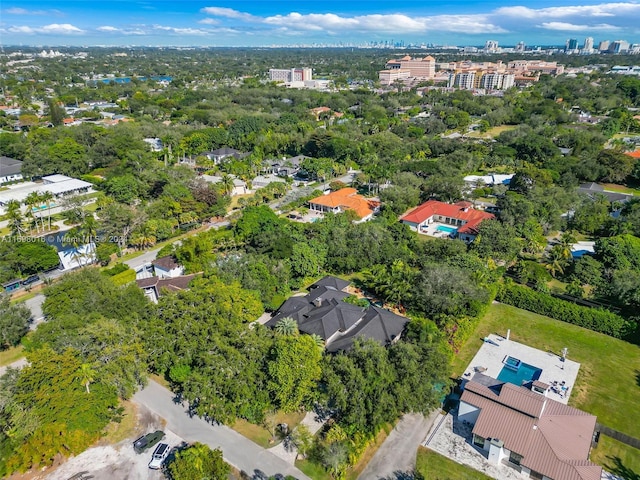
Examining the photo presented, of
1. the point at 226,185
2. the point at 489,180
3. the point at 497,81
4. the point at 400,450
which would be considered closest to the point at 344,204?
the point at 226,185

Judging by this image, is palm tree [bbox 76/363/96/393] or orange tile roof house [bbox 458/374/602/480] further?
palm tree [bbox 76/363/96/393]

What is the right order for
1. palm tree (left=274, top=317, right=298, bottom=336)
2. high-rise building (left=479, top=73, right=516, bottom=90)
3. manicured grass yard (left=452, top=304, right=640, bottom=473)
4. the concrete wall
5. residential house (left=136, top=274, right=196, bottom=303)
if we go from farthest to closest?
high-rise building (left=479, top=73, right=516, bottom=90)
residential house (left=136, top=274, right=196, bottom=303)
palm tree (left=274, top=317, right=298, bottom=336)
manicured grass yard (left=452, top=304, right=640, bottom=473)
the concrete wall

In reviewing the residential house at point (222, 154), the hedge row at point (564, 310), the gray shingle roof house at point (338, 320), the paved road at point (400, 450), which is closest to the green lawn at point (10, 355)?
the gray shingle roof house at point (338, 320)

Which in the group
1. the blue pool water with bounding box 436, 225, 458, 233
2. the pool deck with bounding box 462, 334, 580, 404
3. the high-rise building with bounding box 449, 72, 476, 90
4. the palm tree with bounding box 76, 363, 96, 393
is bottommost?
the pool deck with bounding box 462, 334, 580, 404

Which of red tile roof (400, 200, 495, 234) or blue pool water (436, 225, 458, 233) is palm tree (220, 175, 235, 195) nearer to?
red tile roof (400, 200, 495, 234)

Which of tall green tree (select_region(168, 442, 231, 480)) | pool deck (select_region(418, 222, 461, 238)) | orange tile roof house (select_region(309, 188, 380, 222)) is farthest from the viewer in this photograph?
orange tile roof house (select_region(309, 188, 380, 222))

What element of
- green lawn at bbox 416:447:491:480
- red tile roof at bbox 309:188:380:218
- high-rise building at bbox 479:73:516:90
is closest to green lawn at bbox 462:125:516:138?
red tile roof at bbox 309:188:380:218

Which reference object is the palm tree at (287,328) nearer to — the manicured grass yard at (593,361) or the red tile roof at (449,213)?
the manicured grass yard at (593,361)

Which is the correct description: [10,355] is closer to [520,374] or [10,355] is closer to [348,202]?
[520,374]

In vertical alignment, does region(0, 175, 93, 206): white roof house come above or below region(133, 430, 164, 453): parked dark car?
above
